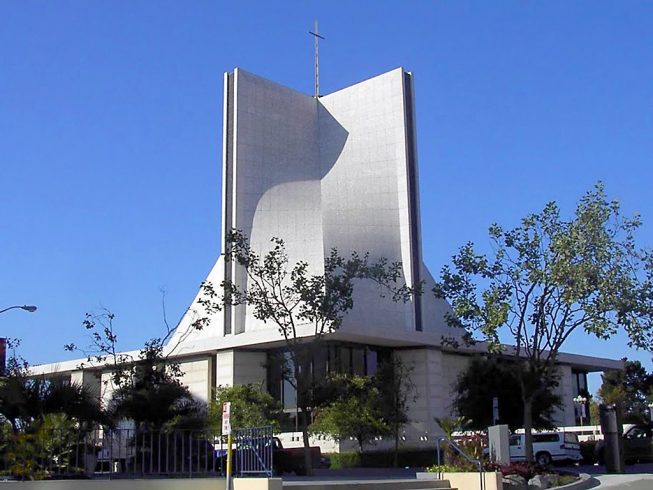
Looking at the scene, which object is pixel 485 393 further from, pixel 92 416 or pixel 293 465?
pixel 92 416

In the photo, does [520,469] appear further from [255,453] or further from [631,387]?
[631,387]

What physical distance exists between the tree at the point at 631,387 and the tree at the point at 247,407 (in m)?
34.4

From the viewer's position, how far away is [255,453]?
58.1 feet

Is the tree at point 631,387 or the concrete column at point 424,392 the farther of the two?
the tree at point 631,387

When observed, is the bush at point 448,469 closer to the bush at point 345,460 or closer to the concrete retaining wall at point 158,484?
the concrete retaining wall at point 158,484

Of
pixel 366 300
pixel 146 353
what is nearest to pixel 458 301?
pixel 146 353

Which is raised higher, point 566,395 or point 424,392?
point 424,392

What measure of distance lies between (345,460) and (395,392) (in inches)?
160

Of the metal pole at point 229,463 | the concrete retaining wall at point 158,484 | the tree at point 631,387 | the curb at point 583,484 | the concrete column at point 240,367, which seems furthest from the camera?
the tree at point 631,387

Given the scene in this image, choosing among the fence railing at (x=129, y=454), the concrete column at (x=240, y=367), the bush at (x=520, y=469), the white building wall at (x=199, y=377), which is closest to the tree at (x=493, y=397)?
the concrete column at (x=240, y=367)

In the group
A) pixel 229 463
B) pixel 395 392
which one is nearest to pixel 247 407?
pixel 395 392

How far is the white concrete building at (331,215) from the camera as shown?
4866 cm

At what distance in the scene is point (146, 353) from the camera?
33219 millimetres

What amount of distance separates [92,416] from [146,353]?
1105 centimetres
